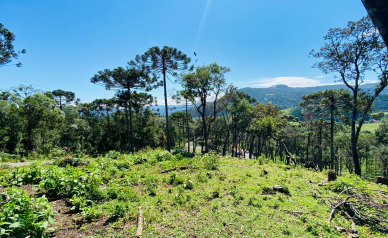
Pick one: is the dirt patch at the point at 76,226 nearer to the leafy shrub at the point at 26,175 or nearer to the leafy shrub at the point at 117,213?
the leafy shrub at the point at 117,213

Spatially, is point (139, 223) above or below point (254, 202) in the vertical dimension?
above

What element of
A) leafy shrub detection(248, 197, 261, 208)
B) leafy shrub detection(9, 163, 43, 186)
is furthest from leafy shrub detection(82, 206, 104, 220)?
leafy shrub detection(248, 197, 261, 208)

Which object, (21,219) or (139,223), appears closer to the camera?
(21,219)

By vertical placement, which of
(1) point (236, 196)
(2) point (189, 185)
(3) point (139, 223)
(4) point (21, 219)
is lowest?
(1) point (236, 196)

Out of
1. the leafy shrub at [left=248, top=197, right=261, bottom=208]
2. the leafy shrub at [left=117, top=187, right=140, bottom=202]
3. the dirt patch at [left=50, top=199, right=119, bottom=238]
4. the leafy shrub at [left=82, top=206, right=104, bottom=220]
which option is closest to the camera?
the dirt patch at [left=50, top=199, right=119, bottom=238]

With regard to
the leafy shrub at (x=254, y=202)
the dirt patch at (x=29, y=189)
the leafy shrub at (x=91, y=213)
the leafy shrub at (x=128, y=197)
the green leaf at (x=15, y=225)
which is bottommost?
the leafy shrub at (x=254, y=202)

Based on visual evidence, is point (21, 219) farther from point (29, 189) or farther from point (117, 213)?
point (29, 189)

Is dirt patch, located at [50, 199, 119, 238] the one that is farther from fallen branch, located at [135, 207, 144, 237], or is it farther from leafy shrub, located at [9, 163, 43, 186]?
leafy shrub, located at [9, 163, 43, 186]

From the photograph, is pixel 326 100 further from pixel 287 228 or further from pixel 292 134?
pixel 287 228

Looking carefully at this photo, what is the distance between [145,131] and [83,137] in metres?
16.1

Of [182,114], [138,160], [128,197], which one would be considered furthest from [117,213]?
[182,114]

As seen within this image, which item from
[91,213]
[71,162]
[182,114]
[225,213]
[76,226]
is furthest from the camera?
[182,114]

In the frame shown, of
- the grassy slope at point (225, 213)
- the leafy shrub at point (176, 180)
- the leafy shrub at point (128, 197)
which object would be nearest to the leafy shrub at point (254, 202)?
the grassy slope at point (225, 213)

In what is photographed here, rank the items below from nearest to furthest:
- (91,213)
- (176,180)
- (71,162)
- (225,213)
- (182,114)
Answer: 1. (91,213)
2. (225,213)
3. (176,180)
4. (71,162)
5. (182,114)
